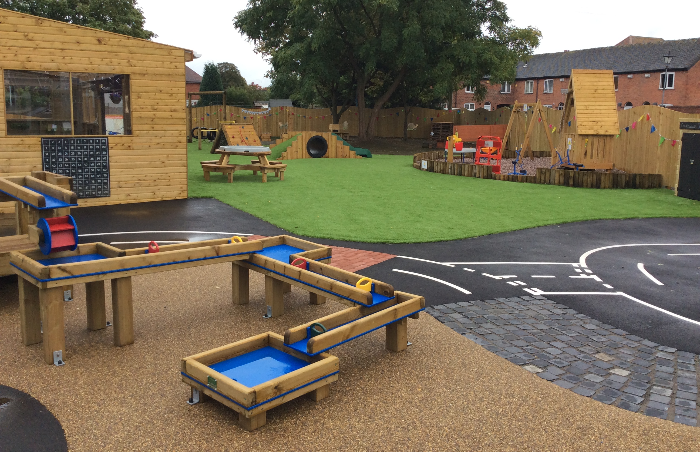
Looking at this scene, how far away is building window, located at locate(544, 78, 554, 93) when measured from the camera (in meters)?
67.9

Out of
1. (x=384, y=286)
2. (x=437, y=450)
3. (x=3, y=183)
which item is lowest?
(x=437, y=450)

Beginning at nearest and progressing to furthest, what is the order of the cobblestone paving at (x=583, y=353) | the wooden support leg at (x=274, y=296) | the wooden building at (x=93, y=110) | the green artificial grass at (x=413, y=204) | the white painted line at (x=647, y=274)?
the cobblestone paving at (x=583, y=353), the wooden support leg at (x=274, y=296), the white painted line at (x=647, y=274), the green artificial grass at (x=413, y=204), the wooden building at (x=93, y=110)

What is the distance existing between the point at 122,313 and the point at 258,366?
1843 mm

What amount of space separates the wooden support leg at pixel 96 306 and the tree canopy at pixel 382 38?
99.7 ft

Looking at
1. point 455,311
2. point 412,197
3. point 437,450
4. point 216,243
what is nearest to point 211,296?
point 216,243

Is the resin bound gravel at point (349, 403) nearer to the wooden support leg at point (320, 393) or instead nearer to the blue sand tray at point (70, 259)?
the wooden support leg at point (320, 393)

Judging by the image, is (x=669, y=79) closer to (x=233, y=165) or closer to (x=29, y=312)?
(x=233, y=165)

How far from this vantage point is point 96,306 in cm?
660

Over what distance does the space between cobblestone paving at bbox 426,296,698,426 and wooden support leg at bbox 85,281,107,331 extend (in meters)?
3.73

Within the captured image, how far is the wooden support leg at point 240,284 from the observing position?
7.57 m

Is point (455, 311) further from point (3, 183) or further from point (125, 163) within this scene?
point (125, 163)

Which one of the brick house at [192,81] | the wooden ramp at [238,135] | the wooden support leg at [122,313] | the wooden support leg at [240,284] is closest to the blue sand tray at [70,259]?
the wooden support leg at [122,313]

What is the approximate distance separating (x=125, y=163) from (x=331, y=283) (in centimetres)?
1101

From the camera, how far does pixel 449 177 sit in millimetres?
22938
